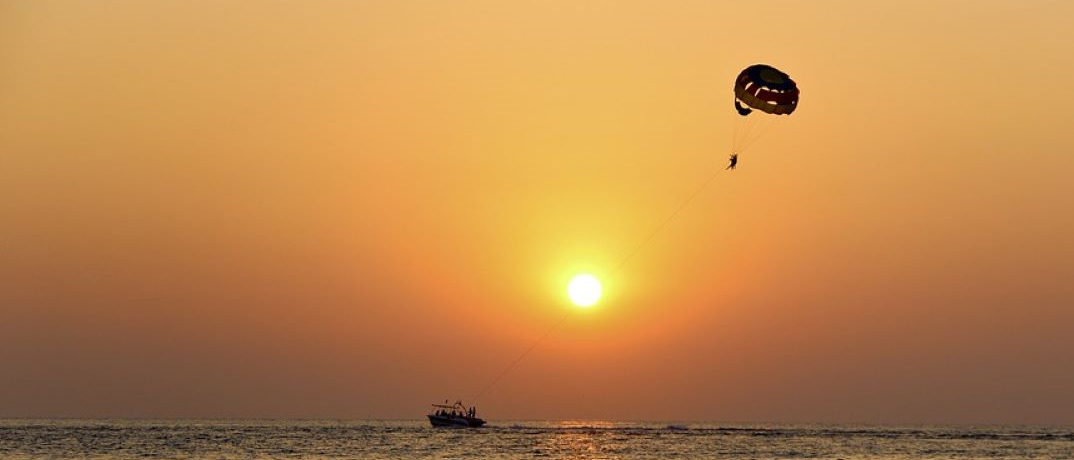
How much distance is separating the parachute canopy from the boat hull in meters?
93.2

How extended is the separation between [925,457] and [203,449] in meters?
54.4

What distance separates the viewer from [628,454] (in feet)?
341

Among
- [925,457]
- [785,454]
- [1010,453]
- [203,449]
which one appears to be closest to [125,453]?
[203,449]

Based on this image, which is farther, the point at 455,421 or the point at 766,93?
the point at 455,421

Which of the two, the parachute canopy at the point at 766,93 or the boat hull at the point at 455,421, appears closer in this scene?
the parachute canopy at the point at 766,93

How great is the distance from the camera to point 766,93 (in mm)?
61188

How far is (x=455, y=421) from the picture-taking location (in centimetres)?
15125

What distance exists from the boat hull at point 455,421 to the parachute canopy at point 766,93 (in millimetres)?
93175

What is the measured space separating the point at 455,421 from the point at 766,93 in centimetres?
9584

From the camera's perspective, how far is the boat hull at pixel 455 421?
5896 inches

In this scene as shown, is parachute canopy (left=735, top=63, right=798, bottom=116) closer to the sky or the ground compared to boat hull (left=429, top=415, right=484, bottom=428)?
closer to the sky

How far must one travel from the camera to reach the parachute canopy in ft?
201

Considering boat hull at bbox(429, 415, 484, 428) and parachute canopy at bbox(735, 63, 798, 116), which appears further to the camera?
boat hull at bbox(429, 415, 484, 428)

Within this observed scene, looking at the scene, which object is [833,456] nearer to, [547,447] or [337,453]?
[547,447]
